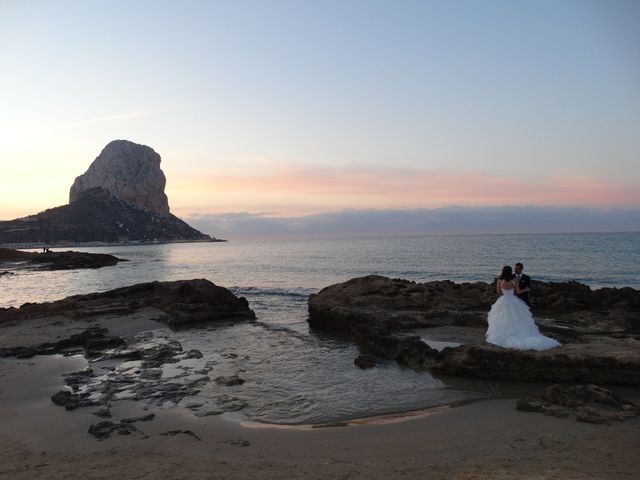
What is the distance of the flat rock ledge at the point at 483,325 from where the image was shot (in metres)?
10.3

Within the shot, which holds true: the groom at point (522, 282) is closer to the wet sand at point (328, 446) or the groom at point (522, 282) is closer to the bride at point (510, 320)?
the bride at point (510, 320)

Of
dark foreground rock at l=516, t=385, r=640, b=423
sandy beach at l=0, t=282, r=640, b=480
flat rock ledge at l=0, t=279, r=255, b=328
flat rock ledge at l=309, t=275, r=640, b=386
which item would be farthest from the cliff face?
dark foreground rock at l=516, t=385, r=640, b=423

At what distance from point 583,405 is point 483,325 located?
23.8ft

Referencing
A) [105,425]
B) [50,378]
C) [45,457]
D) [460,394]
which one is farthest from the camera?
[50,378]

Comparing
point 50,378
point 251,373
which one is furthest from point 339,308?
point 50,378

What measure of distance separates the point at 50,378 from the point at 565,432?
11975 millimetres

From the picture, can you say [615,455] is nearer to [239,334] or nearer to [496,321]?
[496,321]

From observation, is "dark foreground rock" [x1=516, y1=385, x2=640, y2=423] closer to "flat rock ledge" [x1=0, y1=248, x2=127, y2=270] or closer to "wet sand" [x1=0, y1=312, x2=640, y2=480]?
"wet sand" [x1=0, y1=312, x2=640, y2=480]

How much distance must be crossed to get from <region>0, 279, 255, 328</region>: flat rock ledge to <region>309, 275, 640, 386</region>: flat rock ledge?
4669mm

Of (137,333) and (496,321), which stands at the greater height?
(496,321)

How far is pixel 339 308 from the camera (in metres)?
18.3

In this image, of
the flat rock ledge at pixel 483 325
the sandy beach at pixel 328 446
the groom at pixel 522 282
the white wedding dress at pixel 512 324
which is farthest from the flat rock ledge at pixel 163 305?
the groom at pixel 522 282

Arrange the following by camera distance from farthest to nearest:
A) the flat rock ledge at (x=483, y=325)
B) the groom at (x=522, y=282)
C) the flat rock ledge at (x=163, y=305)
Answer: the flat rock ledge at (x=163, y=305) → the groom at (x=522, y=282) → the flat rock ledge at (x=483, y=325)

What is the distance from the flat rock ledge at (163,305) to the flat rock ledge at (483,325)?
4669 millimetres
